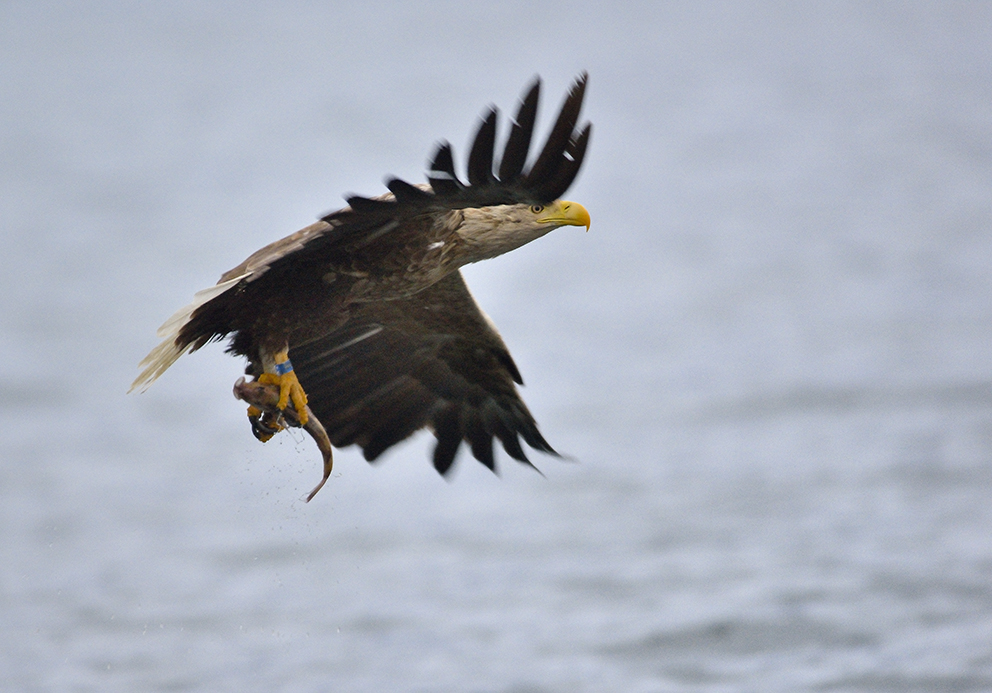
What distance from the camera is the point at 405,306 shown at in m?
8.42

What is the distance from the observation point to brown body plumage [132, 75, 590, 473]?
662cm

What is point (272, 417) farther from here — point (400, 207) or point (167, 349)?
point (400, 207)

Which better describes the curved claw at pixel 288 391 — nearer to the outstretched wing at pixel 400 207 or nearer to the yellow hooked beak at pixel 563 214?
the outstretched wing at pixel 400 207

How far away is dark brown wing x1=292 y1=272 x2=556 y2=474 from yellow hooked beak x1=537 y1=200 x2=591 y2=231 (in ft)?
3.69

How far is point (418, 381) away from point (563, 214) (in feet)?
5.58

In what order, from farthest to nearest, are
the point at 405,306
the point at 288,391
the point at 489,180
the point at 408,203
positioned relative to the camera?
the point at 405,306 → the point at 288,391 → the point at 408,203 → the point at 489,180

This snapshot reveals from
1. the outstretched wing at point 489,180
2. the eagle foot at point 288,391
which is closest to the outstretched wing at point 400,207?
the outstretched wing at point 489,180

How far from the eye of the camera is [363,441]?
867 cm

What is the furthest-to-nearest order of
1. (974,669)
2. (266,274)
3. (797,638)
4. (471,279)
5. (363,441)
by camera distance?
(471,279) → (797,638) → (974,669) → (363,441) → (266,274)

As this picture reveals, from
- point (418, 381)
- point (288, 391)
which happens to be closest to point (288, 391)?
point (288, 391)

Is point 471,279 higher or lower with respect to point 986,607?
higher

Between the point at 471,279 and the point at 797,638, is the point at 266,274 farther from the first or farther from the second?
the point at 471,279

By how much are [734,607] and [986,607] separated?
1460 mm

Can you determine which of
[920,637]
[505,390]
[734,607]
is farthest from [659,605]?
[505,390]
